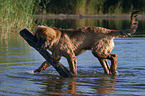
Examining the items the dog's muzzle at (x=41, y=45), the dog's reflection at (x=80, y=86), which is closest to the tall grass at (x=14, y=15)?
the dog's muzzle at (x=41, y=45)

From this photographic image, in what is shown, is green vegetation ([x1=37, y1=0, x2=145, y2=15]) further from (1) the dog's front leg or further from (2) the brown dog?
(1) the dog's front leg

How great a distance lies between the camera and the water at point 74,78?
7.50 metres

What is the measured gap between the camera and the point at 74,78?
9.08 m

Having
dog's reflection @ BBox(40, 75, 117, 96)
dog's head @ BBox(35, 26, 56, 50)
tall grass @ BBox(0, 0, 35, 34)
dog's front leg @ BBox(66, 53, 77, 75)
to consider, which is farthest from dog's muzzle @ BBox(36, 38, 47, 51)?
tall grass @ BBox(0, 0, 35, 34)

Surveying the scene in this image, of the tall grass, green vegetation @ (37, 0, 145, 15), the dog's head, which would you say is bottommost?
green vegetation @ (37, 0, 145, 15)

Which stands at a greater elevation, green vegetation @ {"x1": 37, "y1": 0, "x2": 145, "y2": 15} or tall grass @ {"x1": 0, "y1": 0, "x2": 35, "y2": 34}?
tall grass @ {"x1": 0, "y1": 0, "x2": 35, "y2": 34}

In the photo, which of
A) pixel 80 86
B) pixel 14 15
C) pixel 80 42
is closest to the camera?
pixel 80 86

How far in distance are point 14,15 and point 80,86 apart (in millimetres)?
11584

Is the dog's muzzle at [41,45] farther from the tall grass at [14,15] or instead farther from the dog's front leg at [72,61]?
the tall grass at [14,15]

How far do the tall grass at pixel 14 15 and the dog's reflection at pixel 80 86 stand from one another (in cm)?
969

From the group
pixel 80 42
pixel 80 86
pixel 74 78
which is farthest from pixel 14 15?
pixel 80 86

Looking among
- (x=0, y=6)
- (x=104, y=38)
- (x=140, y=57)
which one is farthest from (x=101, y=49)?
(x=0, y=6)

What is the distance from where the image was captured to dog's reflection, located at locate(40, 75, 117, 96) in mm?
7410

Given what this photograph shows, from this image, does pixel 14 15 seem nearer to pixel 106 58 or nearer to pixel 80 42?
pixel 80 42
